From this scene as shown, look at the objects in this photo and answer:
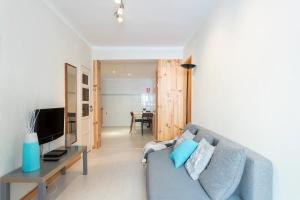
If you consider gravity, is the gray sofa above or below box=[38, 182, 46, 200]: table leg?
above

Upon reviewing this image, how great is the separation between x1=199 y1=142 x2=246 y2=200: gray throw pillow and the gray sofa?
0.06 metres

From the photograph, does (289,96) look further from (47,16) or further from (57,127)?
(47,16)

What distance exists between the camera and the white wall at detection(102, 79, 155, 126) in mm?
10273

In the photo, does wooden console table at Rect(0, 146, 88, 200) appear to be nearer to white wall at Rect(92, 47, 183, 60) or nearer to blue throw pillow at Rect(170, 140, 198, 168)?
blue throw pillow at Rect(170, 140, 198, 168)

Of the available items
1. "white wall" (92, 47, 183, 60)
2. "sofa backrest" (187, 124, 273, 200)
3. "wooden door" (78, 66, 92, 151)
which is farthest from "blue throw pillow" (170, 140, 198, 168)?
"white wall" (92, 47, 183, 60)

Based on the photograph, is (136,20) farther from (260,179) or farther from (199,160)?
(260,179)

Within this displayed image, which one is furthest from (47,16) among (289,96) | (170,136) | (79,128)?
(170,136)

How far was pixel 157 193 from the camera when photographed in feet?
5.83

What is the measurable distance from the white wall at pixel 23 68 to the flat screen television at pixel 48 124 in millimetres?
149

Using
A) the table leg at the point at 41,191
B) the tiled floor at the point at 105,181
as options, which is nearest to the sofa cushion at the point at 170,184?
the tiled floor at the point at 105,181

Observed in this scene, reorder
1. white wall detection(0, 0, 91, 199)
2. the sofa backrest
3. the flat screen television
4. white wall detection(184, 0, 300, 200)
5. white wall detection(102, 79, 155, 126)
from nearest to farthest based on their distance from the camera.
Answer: white wall detection(184, 0, 300, 200)
the sofa backrest
white wall detection(0, 0, 91, 199)
the flat screen television
white wall detection(102, 79, 155, 126)

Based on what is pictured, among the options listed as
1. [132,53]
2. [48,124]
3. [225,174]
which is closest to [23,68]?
[48,124]

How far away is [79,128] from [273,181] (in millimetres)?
3761

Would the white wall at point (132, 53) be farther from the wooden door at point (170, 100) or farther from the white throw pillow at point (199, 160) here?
the white throw pillow at point (199, 160)
